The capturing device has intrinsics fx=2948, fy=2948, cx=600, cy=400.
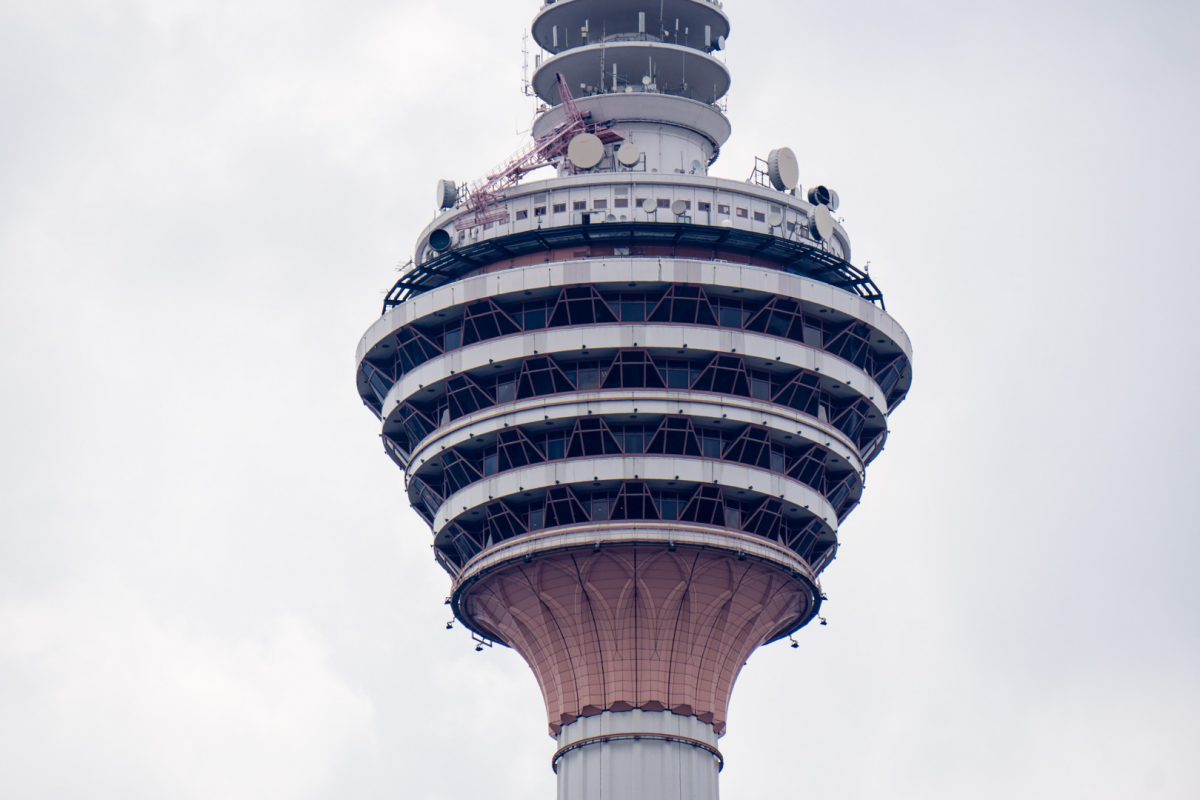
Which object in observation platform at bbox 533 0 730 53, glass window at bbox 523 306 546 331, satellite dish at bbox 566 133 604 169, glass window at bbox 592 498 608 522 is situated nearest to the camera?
glass window at bbox 592 498 608 522

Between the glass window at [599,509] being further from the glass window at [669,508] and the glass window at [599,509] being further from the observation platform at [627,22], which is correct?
the observation platform at [627,22]

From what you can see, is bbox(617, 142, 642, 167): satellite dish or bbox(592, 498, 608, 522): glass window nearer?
bbox(592, 498, 608, 522): glass window

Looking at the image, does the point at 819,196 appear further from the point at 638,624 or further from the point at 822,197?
the point at 638,624

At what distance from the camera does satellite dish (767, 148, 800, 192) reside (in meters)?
136

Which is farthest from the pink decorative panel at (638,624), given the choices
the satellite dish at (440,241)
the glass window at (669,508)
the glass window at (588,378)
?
the satellite dish at (440,241)

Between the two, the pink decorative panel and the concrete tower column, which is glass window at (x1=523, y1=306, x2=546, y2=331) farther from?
the concrete tower column

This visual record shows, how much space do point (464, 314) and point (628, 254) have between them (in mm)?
7803

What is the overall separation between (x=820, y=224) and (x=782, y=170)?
3.30m

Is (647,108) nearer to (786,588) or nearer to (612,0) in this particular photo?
(612,0)

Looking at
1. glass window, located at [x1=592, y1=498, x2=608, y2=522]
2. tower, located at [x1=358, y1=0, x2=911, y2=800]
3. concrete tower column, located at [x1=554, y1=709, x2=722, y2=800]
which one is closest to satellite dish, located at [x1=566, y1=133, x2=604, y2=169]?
tower, located at [x1=358, y1=0, x2=911, y2=800]

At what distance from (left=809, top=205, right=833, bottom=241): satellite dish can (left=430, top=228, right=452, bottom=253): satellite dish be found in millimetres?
16629

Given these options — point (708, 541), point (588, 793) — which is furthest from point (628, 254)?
point (588, 793)

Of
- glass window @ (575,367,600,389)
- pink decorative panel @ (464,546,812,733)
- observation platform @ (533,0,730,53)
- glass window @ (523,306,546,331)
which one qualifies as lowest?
pink decorative panel @ (464,546,812,733)

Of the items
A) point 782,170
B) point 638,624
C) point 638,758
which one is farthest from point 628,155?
point 638,758
